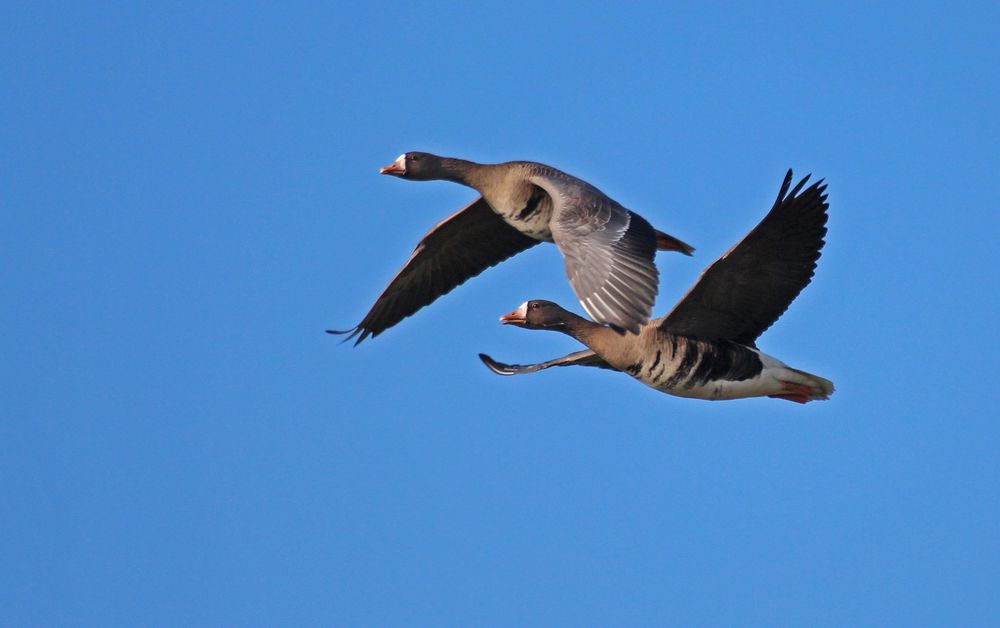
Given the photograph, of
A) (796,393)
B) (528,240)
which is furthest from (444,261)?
→ (796,393)

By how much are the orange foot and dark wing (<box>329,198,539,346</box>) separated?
3.61 m

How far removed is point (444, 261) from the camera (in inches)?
786

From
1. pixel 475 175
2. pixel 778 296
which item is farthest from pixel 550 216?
pixel 778 296

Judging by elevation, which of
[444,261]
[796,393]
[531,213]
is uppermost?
[444,261]

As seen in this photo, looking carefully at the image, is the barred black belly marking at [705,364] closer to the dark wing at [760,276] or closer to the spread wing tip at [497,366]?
the dark wing at [760,276]

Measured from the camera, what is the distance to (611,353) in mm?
17031

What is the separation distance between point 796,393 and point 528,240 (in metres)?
3.78

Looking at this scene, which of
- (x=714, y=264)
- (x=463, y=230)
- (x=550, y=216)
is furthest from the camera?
(x=463, y=230)

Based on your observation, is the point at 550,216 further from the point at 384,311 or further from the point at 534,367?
the point at 384,311

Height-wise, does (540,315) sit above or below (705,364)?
above

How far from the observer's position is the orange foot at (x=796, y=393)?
1762cm

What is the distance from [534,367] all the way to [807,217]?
327cm

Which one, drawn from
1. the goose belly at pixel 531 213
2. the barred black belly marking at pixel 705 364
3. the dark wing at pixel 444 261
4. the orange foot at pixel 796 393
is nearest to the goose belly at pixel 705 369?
the barred black belly marking at pixel 705 364

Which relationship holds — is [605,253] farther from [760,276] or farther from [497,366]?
[497,366]
